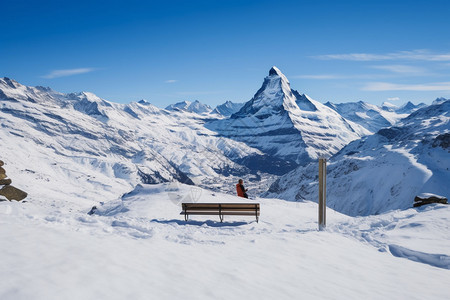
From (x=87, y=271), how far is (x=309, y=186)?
6392 inches

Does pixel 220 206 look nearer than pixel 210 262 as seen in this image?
No

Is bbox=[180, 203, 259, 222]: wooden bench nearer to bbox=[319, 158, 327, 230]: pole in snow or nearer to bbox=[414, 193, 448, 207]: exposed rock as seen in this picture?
bbox=[319, 158, 327, 230]: pole in snow

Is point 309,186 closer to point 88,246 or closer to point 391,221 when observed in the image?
point 391,221

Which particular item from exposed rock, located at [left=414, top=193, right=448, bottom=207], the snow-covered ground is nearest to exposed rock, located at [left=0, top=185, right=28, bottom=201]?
the snow-covered ground

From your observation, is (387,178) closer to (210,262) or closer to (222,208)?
(222,208)

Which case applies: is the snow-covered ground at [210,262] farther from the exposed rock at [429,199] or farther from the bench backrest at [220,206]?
the exposed rock at [429,199]

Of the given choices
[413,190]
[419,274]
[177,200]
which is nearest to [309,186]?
[413,190]

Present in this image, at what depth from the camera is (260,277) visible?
10.0m

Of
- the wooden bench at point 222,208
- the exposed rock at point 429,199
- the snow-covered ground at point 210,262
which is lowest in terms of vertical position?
the snow-covered ground at point 210,262

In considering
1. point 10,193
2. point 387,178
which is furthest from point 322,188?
point 387,178

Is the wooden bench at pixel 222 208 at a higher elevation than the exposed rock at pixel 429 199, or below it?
below

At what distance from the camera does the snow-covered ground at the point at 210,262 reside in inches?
325

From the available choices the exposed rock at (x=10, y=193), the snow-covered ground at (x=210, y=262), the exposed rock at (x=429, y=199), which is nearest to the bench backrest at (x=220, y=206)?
the snow-covered ground at (x=210, y=262)

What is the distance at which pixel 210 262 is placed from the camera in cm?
1088
